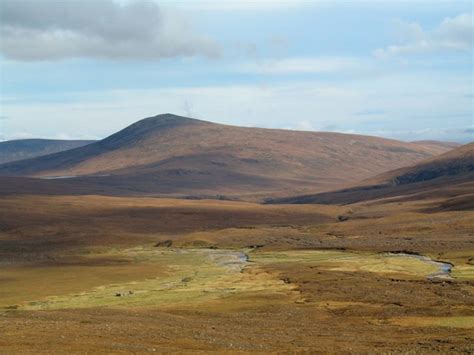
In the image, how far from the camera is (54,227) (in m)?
169

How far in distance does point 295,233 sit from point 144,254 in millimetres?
38214

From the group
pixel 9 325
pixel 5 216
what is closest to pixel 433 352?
pixel 9 325

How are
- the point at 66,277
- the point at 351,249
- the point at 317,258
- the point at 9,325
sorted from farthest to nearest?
the point at 351,249
the point at 317,258
the point at 66,277
the point at 9,325

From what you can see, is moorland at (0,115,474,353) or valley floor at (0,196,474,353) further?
moorland at (0,115,474,353)

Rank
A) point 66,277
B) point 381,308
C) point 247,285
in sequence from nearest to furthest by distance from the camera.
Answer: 1. point 381,308
2. point 247,285
3. point 66,277

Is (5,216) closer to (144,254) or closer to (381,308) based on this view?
(144,254)

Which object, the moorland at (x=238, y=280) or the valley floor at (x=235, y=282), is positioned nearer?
the valley floor at (x=235, y=282)

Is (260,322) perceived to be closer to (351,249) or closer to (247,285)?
(247,285)

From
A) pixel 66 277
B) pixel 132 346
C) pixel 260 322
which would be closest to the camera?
pixel 132 346

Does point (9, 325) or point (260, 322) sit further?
point (260, 322)

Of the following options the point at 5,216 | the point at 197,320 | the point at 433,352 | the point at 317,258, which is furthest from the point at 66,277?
the point at 5,216

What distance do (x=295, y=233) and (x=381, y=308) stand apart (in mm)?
93631

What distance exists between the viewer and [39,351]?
36.4 metres

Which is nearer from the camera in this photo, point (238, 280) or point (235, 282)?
point (235, 282)
